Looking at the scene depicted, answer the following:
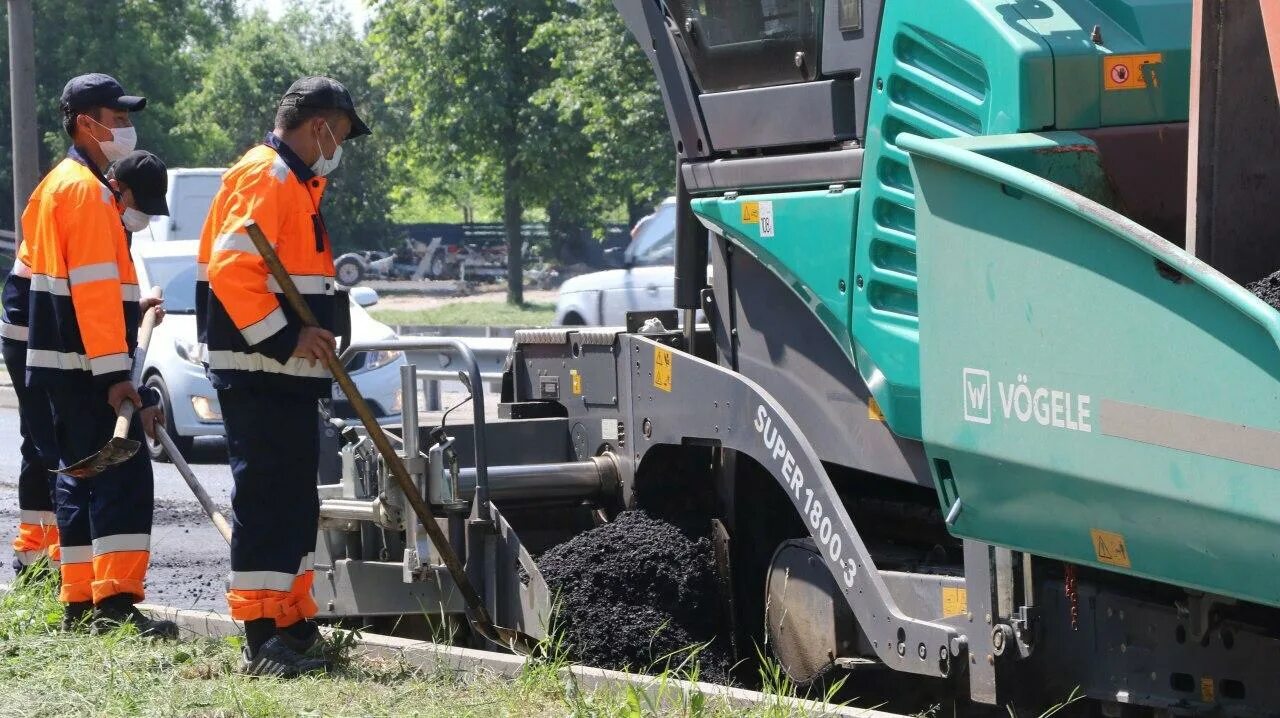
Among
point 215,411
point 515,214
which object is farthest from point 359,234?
point 215,411

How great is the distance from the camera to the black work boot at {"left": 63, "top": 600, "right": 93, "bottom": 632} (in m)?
6.11

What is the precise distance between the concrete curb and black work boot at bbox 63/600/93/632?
212mm

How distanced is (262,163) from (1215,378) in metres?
3.33

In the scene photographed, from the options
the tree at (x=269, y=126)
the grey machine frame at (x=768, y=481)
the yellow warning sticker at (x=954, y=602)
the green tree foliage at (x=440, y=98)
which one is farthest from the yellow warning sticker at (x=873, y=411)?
the tree at (x=269, y=126)

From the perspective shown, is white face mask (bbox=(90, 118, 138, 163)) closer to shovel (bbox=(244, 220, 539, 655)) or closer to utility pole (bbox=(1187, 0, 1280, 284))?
shovel (bbox=(244, 220, 539, 655))

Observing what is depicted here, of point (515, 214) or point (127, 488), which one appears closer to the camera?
point (127, 488)

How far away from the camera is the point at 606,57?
28.1 meters

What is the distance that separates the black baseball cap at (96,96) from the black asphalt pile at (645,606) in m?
2.65

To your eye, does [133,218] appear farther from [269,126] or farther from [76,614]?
[269,126]

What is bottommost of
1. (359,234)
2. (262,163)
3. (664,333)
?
(359,234)

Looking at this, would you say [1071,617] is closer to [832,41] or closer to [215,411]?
[832,41]

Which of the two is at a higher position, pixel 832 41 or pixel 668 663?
pixel 832 41

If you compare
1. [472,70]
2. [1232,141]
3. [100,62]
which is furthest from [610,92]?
[1232,141]

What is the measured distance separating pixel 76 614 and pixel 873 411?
3.37m
